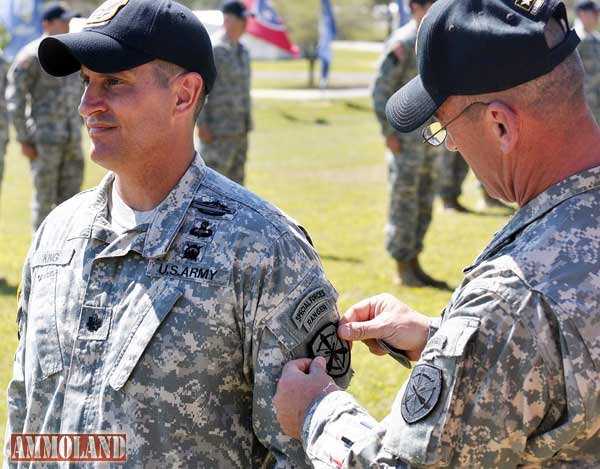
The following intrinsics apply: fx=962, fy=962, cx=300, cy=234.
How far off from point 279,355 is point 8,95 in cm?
726

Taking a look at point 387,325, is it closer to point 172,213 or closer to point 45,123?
point 172,213

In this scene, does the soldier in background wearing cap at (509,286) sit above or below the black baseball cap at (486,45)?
below

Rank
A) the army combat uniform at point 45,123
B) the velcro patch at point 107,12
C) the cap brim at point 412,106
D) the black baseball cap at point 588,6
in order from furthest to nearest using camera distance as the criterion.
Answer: the black baseball cap at point 588,6 → the army combat uniform at point 45,123 → the velcro patch at point 107,12 → the cap brim at point 412,106

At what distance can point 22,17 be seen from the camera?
1588 cm

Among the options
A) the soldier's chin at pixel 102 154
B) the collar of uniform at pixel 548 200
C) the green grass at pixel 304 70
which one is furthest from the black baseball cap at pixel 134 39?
the green grass at pixel 304 70

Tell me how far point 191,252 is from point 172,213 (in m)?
0.14

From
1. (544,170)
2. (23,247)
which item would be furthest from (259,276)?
(23,247)

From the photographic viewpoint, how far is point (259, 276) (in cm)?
241

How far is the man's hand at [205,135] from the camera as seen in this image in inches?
382

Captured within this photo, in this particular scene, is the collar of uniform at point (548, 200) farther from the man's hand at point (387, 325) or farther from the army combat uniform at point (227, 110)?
the army combat uniform at point (227, 110)

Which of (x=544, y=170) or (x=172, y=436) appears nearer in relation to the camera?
(x=544, y=170)

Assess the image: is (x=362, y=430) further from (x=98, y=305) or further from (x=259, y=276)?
(x=98, y=305)

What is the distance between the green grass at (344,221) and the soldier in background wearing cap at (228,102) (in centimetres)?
155

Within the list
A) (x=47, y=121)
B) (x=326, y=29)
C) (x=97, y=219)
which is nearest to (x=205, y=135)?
(x=47, y=121)
